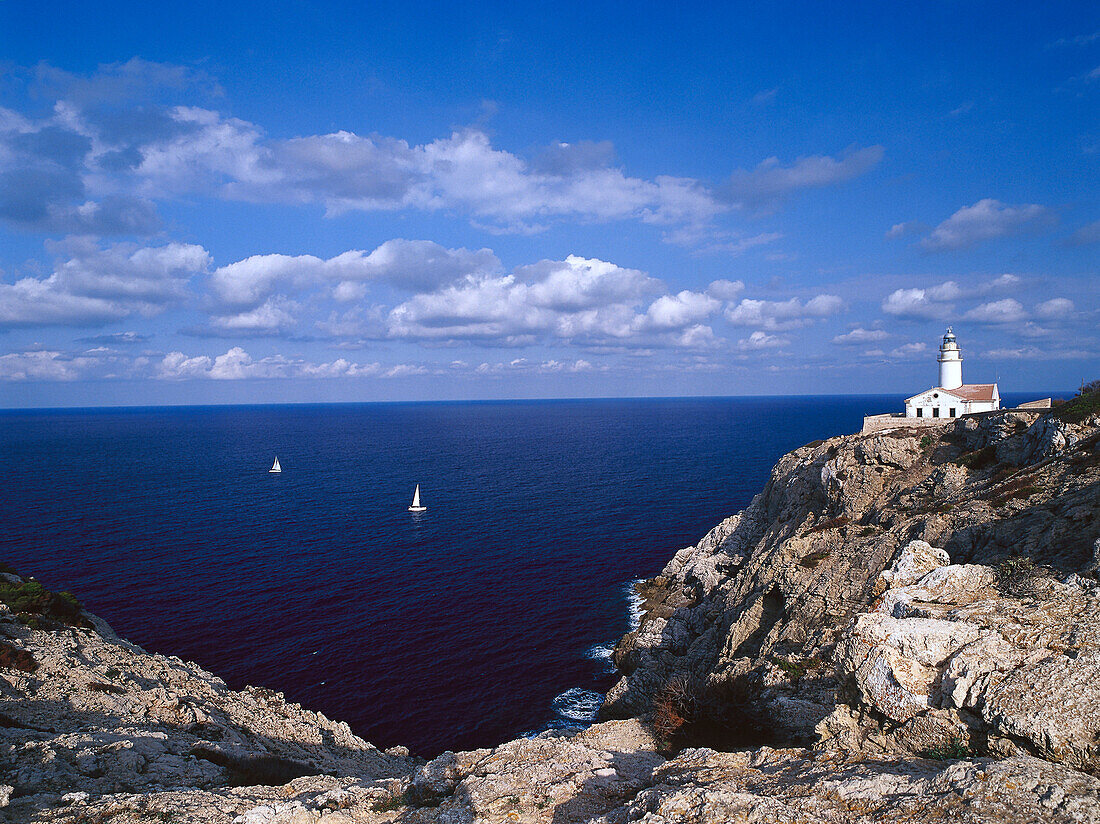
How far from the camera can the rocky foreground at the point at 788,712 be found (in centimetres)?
1030

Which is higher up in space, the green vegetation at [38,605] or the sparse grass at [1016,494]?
the sparse grass at [1016,494]

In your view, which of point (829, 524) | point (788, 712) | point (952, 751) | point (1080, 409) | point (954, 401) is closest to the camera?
point (952, 751)

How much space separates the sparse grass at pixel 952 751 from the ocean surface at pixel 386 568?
2852 centimetres

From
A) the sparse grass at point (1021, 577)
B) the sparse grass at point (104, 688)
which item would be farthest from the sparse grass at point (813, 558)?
the sparse grass at point (104, 688)

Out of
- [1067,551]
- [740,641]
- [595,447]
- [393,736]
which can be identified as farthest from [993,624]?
[595,447]

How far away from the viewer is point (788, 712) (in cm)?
1688

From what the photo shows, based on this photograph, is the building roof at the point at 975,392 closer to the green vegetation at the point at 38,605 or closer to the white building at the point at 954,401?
the white building at the point at 954,401

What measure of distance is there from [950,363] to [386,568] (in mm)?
68916

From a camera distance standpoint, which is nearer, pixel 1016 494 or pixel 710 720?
pixel 710 720

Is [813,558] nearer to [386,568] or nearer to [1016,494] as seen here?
[1016,494]

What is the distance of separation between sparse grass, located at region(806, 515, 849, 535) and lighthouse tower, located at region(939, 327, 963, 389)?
131ft

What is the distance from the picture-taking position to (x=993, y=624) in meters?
13.8

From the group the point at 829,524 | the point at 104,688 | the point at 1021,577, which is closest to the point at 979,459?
the point at 829,524

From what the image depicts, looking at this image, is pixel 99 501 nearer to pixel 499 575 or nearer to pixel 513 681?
pixel 499 575
